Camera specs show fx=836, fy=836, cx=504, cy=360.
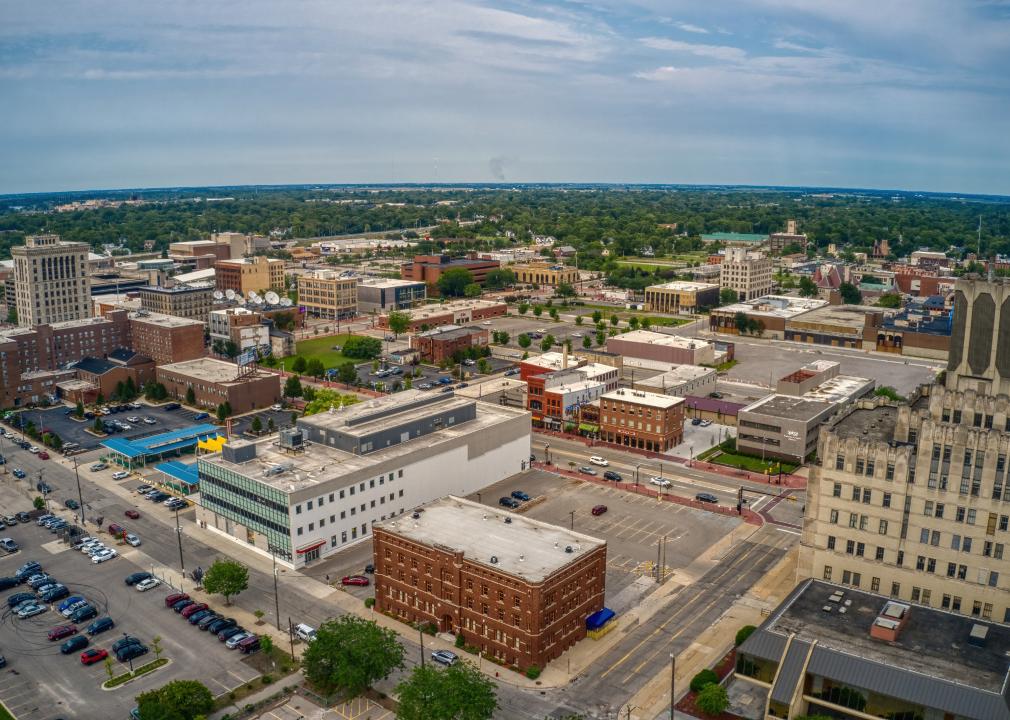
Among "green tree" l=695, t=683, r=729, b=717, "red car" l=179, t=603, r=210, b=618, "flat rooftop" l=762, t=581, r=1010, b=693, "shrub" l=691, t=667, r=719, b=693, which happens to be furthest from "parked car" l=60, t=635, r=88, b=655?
"flat rooftop" l=762, t=581, r=1010, b=693

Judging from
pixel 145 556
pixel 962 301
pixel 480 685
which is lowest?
pixel 145 556

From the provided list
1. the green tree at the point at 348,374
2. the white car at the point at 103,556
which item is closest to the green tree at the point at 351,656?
the white car at the point at 103,556

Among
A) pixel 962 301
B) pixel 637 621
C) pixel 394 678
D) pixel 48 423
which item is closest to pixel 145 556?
pixel 394 678

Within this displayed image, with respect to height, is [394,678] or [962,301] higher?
[962,301]

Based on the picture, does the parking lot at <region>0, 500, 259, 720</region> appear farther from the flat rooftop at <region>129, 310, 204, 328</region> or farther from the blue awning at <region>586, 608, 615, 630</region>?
the flat rooftop at <region>129, 310, 204, 328</region>

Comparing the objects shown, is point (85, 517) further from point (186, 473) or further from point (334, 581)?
point (334, 581)

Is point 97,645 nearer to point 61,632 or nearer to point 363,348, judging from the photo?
point 61,632

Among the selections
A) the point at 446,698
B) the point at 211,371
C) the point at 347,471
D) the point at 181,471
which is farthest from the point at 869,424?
the point at 211,371
